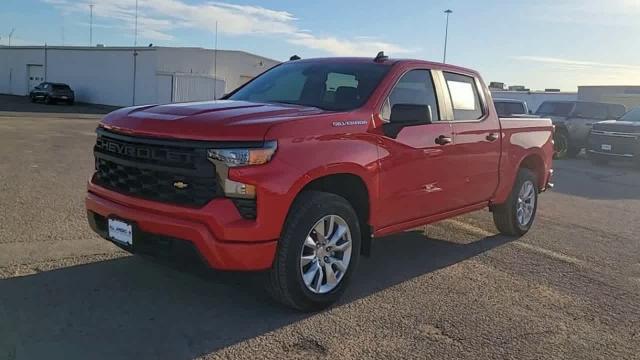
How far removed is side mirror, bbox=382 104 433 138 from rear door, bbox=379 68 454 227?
45mm

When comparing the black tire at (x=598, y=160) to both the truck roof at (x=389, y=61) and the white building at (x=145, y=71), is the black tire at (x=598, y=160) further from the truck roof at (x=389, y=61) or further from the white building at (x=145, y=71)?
the white building at (x=145, y=71)

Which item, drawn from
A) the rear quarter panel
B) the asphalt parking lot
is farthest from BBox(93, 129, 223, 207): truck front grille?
the rear quarter panel

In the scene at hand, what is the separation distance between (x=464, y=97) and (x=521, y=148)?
1.25 meters

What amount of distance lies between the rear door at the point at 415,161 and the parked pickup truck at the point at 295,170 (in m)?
0.01

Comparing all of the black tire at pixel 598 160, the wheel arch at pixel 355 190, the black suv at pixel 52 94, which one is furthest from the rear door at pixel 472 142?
the black suv at pixel 52 94

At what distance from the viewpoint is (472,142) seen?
241 inches

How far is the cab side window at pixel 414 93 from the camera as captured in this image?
5188 mm

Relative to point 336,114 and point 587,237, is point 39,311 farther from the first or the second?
point 587,237

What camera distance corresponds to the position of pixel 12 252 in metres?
5.52

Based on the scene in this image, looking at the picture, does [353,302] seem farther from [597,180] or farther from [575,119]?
[575,119]

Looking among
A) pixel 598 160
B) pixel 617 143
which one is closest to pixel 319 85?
pixel 617 143

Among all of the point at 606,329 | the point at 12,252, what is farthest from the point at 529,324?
the point at 12,252

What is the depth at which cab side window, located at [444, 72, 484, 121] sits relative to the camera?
613 cm

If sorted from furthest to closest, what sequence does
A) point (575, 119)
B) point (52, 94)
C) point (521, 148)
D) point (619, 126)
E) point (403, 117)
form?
point (52, 94) → point (575, 119) → point (619, 126) → point (521, 148) → point (403, 117)
